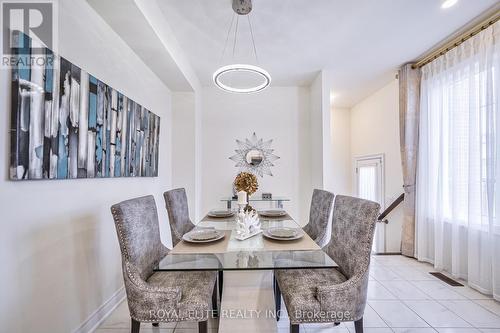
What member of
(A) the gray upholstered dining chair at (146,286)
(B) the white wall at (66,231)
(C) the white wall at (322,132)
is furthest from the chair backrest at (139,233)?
(C) the white wall at (322,132)

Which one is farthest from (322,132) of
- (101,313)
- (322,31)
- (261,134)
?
(101,313)

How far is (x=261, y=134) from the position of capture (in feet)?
12.9

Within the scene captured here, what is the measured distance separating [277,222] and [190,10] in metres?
2.18

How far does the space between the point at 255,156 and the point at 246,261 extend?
108 inches

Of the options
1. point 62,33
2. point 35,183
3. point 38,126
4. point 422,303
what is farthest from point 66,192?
point 422,303

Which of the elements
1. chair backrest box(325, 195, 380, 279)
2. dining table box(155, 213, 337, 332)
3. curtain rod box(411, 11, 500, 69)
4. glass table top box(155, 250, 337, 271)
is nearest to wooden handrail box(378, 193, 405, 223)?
curtain rod box(411, 11, 500, 69)

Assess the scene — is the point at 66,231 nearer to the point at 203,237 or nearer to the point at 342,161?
the point at 203,237

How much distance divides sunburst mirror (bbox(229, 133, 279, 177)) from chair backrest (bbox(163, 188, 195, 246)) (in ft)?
5.47

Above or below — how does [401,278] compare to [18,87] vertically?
below

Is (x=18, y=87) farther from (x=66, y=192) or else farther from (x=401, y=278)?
(x=401, y=278)

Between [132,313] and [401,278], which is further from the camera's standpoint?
[401,278]

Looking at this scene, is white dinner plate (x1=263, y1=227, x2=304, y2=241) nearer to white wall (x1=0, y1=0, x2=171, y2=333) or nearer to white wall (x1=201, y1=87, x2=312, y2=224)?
white wall (x1=0, y1=0, x2=171, y2=333)

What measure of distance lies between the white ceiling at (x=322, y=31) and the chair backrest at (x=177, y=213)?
1.75 metres

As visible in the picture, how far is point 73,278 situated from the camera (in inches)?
61.1
